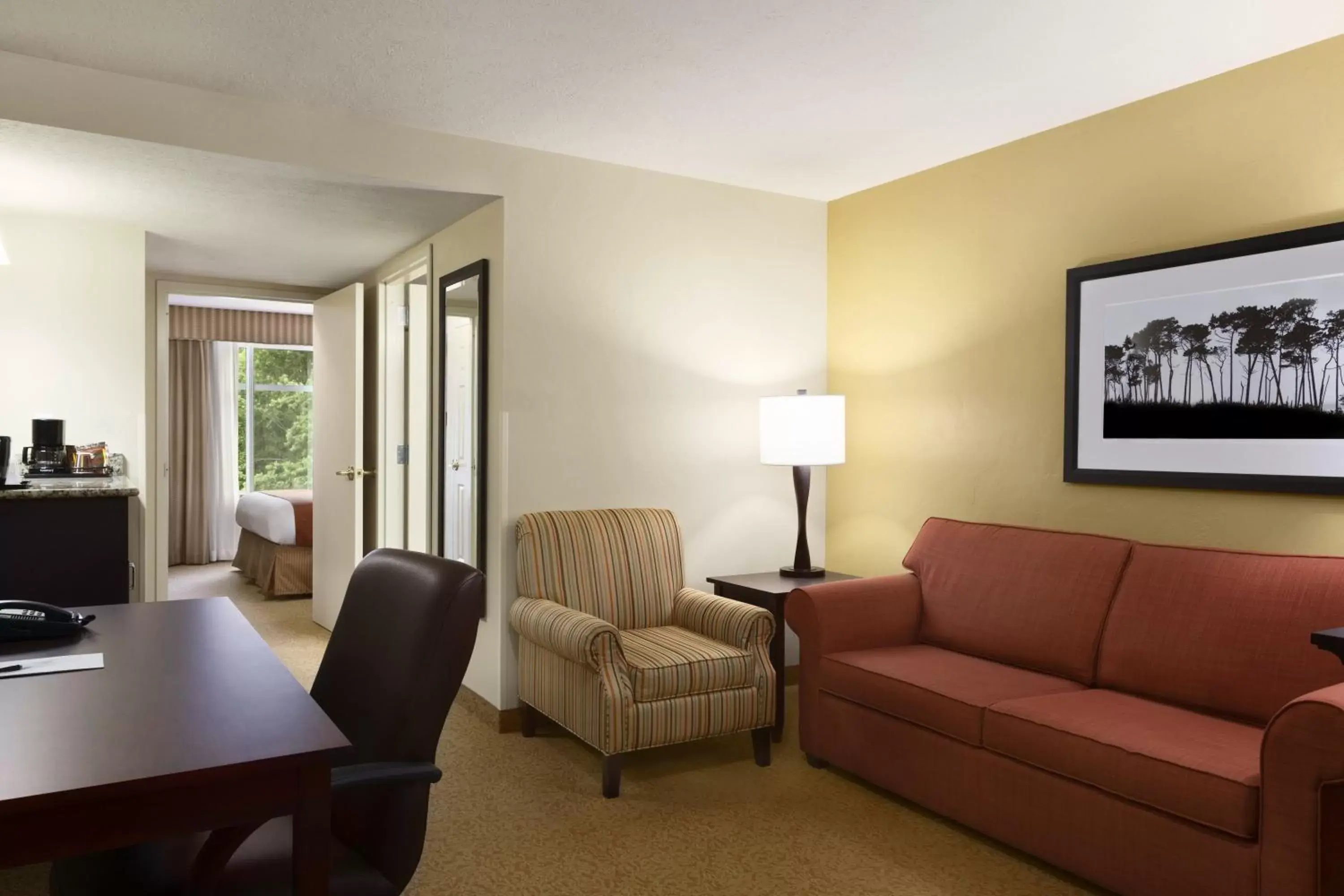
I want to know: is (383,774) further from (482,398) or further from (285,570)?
(285,570)

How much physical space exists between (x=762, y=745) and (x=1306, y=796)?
1.82 m

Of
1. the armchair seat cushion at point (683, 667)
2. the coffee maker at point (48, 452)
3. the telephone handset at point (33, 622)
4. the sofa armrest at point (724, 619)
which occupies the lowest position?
the armchair seat cushion at point (683, 667)

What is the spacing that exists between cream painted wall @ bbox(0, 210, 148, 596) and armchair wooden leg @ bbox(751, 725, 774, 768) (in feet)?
9.35

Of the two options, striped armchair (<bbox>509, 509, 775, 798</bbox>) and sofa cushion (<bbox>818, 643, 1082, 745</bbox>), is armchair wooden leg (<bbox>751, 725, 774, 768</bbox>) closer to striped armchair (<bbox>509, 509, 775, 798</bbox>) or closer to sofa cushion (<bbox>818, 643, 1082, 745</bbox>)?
striped armchair (<bbox>509, 509, 775, 798</bbox>)

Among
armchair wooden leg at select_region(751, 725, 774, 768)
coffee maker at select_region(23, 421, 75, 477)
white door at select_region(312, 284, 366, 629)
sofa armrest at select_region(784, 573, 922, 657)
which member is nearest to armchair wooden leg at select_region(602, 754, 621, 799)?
armchair wooden leg at select_region(751, 725, 774, 768)

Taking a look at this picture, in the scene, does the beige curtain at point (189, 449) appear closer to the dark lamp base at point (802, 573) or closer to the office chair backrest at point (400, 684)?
the dark lamp base at point (802, 573)

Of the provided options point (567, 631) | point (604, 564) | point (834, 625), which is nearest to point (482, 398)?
point (604, 564)

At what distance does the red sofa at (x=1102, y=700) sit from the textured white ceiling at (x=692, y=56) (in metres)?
1.51

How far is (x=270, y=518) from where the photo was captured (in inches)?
262

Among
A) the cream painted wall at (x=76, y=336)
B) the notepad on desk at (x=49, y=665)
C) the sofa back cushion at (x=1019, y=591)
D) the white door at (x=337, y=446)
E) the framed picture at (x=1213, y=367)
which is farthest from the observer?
the white door at (x=337, y=446)

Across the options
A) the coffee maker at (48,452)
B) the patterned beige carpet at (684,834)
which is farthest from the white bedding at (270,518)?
the patterned beige carpet at (684,834)

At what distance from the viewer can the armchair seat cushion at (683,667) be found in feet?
10.1

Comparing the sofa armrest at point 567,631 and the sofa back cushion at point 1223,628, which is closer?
the sofa back cushion at point 1223,628

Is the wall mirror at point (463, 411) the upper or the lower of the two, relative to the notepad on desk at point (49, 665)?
upper
